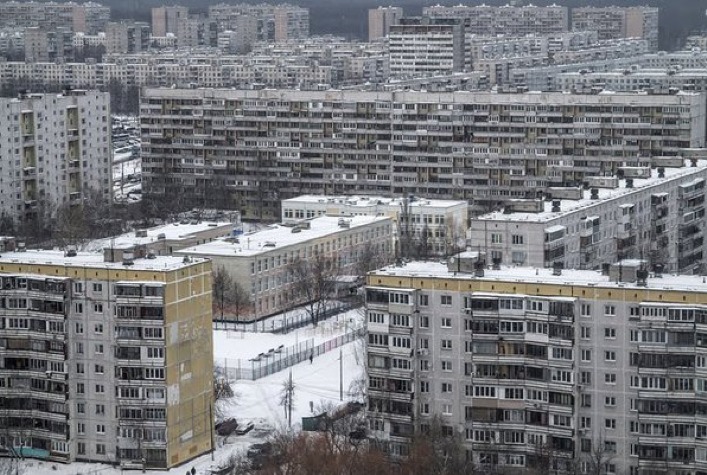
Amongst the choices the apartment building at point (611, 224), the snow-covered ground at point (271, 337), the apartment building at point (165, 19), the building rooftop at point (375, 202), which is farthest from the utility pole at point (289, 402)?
the apartment building at point (165, 19)

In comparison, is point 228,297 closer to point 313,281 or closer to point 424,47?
point 313,281

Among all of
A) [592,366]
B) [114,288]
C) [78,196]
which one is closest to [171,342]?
[114,288]

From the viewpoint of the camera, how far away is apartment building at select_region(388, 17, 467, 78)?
56.7 meters

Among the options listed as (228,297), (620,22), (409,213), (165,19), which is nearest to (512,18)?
(620,22)

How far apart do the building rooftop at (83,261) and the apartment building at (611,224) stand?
3.99 m

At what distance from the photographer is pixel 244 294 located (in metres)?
24.6

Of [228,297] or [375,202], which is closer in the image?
[228,297]

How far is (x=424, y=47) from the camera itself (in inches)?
2256

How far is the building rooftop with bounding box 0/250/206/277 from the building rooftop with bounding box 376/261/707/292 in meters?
2.04

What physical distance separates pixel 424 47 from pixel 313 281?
32673 mm

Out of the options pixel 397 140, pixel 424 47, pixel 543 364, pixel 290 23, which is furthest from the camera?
pixel 290 23

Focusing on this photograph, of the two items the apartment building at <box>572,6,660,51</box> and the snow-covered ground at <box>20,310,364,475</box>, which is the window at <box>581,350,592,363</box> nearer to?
the snow-covered ground at <box>20,310,364,475</box>

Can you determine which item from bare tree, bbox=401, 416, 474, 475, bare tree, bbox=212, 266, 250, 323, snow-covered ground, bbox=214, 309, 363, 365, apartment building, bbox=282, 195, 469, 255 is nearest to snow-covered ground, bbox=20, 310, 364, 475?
snow-covered ground, bbox=214, 309, 363, 365

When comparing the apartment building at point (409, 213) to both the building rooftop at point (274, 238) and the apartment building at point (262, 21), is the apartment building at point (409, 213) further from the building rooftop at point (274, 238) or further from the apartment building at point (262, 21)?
the apartment building at point (262, 21)
